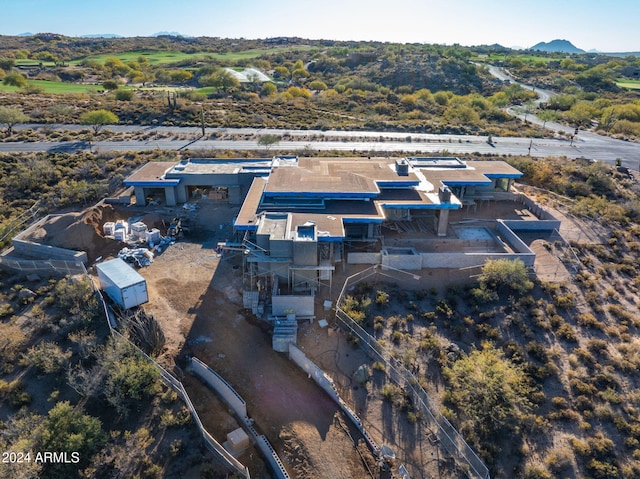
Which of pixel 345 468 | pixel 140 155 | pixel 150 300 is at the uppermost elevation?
pixel 140 155

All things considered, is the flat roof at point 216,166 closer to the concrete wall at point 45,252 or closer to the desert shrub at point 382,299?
the concrete wall at point 45,252

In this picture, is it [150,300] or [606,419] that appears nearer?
[606,419]

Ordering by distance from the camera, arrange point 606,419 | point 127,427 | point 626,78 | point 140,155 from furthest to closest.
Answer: point 626,78 → point 140,155 → point 606,419 → point 127,427

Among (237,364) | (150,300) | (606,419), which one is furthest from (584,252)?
(150,300)

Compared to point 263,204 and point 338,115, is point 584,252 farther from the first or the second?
point 338,115

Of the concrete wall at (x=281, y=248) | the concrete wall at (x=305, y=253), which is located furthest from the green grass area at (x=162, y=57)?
the concrete wall at (x=305, y=253)

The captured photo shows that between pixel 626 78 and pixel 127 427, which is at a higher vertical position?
pixel 626 78

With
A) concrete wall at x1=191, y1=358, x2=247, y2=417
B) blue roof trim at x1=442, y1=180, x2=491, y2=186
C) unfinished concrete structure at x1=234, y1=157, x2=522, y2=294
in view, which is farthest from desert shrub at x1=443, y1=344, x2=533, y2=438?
blue roof trim at x1=442, y1=180, x2=491, y2=186
